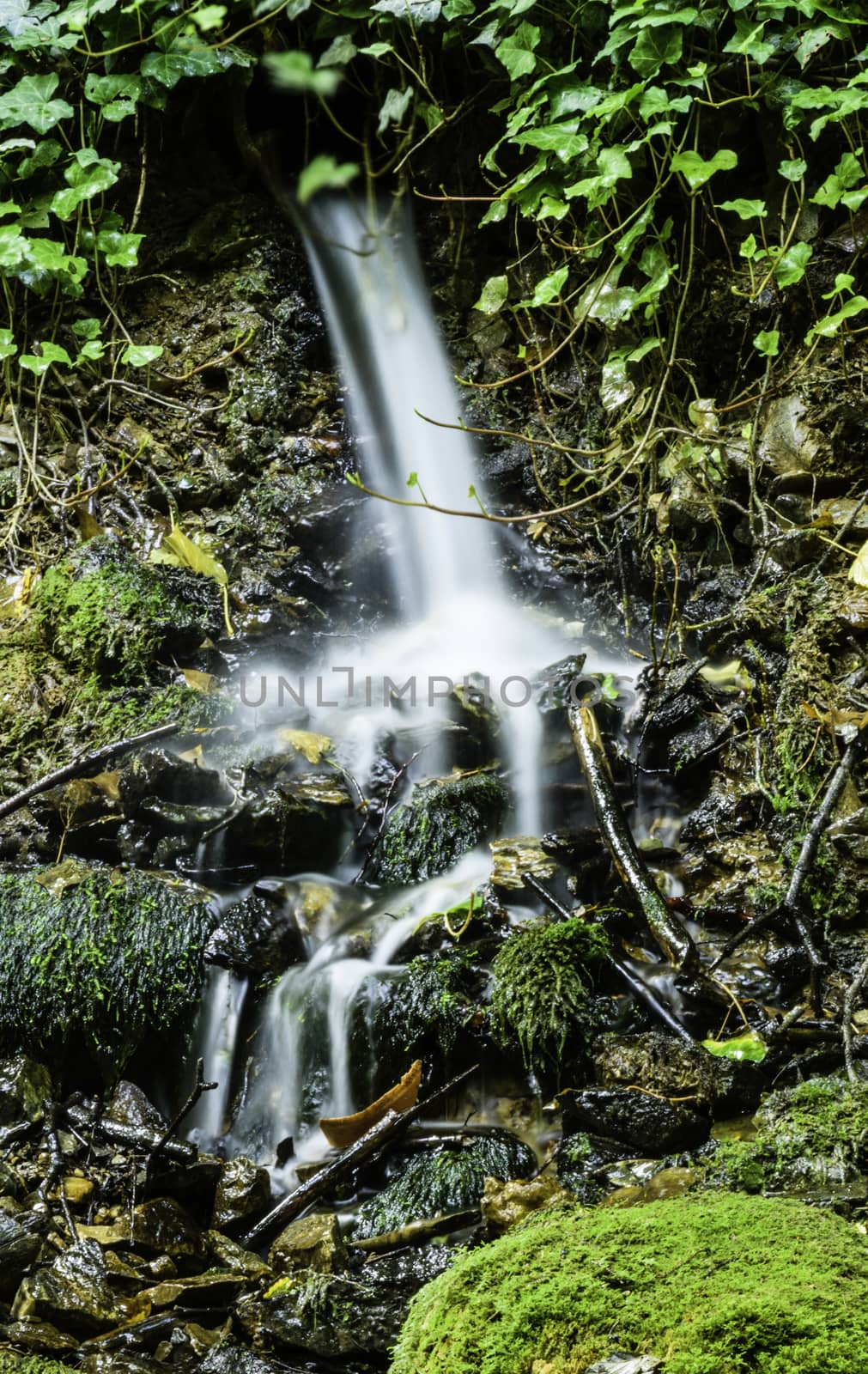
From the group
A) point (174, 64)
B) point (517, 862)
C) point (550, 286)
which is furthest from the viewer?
point (174, 64)

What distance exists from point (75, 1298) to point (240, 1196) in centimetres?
57

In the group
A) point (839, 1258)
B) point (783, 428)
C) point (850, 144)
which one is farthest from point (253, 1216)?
point (850, 144)

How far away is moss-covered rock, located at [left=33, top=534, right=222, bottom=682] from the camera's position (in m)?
4.62

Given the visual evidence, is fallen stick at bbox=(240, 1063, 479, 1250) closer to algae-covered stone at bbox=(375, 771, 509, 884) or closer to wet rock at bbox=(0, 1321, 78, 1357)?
wet rock at bbox=(0, 1321, 78, 1357)

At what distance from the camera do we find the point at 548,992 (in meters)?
2.94

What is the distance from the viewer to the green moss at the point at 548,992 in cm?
288

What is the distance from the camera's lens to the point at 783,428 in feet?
14.2

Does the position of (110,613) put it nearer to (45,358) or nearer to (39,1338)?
(45,358)

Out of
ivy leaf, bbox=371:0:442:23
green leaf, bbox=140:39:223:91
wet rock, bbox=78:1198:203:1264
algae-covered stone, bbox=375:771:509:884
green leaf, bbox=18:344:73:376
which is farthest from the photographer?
green leaf, bbox=140:39:223:91

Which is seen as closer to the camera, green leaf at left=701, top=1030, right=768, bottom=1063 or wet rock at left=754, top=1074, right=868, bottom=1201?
wet rock at left=754, top=1074, right=868, bottom=1201

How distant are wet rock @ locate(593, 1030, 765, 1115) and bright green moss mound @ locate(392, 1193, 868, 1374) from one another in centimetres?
109

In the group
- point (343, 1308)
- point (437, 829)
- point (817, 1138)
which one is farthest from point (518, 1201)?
point (437, 829)

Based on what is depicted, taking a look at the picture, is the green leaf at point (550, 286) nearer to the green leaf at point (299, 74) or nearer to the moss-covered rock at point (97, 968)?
the moss-covered rock at point (97, 968)

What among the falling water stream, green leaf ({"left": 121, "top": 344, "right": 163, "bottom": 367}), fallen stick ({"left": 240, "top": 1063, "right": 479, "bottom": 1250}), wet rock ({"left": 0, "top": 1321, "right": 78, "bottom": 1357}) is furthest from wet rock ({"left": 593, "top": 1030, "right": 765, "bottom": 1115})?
green leaf ({"left": 121, "top": 344, "right": 163, "bottom": 367})
